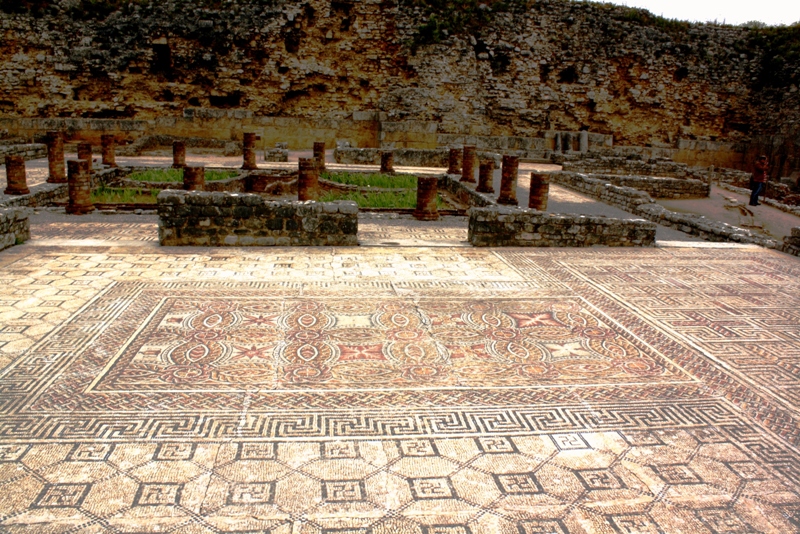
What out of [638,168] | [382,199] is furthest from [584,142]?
[382,199]

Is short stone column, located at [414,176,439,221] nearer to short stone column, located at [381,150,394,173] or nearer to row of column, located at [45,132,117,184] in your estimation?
short stone column, located at [381,150,394,173]

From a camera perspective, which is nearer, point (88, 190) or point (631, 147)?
point (88, 190)

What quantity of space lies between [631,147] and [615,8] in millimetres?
4985

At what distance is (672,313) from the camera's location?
4816mm

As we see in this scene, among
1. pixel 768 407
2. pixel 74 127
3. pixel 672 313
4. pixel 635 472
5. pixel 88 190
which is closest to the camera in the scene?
pixel 635 472

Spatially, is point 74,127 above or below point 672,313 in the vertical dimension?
above

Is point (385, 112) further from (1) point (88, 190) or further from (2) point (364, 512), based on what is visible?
(2) point (364, 512)

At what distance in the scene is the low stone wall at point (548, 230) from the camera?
6.97 m

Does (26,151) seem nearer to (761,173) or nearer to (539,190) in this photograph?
(539,190)

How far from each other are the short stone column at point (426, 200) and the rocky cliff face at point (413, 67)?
11122 mm

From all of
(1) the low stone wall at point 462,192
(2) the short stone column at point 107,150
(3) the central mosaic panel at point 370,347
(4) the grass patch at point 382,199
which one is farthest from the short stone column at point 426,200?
(2) the short stone column at point 107,150

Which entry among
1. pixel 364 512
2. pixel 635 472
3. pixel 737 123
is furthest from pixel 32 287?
pixel 737 123

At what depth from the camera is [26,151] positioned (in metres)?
14.8

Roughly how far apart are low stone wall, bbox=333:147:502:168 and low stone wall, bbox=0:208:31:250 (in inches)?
414
